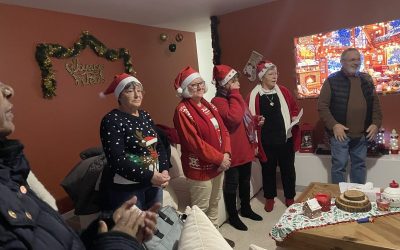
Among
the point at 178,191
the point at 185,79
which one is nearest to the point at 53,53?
the point at 185,79

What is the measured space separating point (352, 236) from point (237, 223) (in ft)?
3.86

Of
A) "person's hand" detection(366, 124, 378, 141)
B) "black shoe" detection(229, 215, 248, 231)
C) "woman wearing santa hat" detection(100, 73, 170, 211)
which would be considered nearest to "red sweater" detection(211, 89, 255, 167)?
"black shoe" detection(229, 215, 248, 231)

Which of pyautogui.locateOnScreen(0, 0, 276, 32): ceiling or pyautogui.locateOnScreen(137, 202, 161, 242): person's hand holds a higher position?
pyautogui.locateOnScreen(0, 0, 276, 32): ceiling

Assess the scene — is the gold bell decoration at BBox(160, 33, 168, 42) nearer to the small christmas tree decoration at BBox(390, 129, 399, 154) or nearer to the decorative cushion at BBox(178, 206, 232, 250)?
the small christmas tree decoration at BBox(390, 129, 399, 154)

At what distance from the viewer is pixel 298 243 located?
1.79 m

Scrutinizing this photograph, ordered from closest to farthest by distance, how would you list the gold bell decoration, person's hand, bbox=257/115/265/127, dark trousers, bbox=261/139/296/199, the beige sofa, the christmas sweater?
the christmas sweater, the beige sofa, person's hand, bbox=257/115/265/127, dark trousers, bbox=261/139/296/199, the gold bell decoration

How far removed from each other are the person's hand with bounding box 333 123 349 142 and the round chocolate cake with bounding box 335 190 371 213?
0.95 m

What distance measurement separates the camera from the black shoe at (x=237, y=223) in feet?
8.79

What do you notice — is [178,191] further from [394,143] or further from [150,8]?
[394,143]

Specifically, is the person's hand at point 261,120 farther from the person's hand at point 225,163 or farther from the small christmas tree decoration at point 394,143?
the small christmas tree decoration at point 394,143

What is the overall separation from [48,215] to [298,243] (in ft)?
4.61

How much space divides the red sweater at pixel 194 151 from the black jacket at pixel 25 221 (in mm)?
1346

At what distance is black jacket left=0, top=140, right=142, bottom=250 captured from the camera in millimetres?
715

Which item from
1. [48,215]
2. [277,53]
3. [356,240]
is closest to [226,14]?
[277,53]
